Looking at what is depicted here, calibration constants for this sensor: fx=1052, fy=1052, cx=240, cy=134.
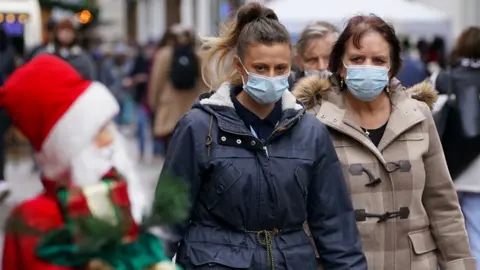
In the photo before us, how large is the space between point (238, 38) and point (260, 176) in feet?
2.07

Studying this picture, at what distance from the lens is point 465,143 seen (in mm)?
5617

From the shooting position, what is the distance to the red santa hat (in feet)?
9.91

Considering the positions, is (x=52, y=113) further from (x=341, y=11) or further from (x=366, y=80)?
(x=341, y=11)

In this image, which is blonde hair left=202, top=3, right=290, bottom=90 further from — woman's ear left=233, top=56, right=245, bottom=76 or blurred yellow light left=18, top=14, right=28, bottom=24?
blurred yellow light left=18, top=14, right=28, bottom=24

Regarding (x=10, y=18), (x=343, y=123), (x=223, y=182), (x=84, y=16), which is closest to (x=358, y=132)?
(x=343, y=123)

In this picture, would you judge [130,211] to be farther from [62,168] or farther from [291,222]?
[291,222]

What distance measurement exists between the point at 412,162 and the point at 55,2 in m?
15.6

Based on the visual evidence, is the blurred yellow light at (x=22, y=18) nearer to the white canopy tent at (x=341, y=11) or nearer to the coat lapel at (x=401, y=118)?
A: the white canopy tent at (x=341, y=11)

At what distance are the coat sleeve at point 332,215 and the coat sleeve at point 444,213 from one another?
0.55m

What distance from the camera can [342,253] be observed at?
13.4 ft

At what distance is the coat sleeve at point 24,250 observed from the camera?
115 inches

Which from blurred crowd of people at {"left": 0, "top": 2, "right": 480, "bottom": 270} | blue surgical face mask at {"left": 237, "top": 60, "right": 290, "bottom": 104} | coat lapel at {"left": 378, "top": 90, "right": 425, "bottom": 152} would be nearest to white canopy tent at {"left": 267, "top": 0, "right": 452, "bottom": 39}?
blurred crowd of people at {"left": 0, "top": 2, "right": 480, "bottom": 270}

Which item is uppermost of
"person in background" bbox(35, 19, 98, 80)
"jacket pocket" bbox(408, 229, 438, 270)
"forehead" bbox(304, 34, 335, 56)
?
"forehead" bbox(304, 34, 335, 56)

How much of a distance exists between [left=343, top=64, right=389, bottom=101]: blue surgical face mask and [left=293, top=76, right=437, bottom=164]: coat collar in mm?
101
